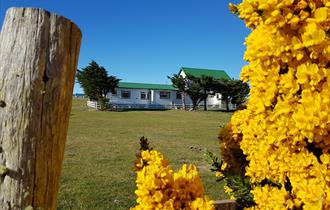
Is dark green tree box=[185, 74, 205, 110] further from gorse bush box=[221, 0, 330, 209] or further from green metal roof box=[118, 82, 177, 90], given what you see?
gorse bush box=[221, 0, 330, 209]

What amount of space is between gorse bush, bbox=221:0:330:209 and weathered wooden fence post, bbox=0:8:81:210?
1.16m

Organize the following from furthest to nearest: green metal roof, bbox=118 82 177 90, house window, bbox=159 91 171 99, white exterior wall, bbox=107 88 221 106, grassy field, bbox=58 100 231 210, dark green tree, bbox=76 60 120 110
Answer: house window, bbox=159 91 171 99 < green metal roof, bbox=118 82 177 90 < white exterior wall, bbox=107 88 221 106 < dark green tree, bbox=76 60 120 110 < grassy field, bbox=58 100 231 210

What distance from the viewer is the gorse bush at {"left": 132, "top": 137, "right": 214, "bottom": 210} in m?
2.79

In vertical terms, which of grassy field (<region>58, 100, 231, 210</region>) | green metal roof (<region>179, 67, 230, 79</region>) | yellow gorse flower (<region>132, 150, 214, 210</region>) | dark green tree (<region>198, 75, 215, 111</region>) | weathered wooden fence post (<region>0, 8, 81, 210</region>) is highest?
green metal roof (<region>179, 67, 230, 79</region>)

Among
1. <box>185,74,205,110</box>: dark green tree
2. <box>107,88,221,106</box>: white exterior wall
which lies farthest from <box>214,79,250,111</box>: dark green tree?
<box>107,88,221,106</box>: white exterior wall

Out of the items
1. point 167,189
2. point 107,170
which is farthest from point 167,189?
point 107,170

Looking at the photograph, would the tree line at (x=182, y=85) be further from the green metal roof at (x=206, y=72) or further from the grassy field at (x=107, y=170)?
the grassy field at (x=107, y=170)

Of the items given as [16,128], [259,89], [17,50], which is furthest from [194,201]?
[17,50]

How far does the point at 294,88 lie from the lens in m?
2.09

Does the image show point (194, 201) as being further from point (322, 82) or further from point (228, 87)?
point (228, 87)

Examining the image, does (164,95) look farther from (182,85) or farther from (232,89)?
(232,89)

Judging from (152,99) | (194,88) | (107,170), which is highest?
(194,88)

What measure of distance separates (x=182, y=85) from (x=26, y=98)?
52.7 m

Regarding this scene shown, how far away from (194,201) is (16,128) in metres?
1.45
